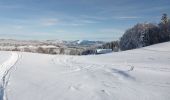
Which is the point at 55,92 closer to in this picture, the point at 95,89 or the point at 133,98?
the point at 95,89

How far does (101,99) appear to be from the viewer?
7.81 meters

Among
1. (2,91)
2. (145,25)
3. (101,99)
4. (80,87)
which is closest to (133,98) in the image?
(101,99)

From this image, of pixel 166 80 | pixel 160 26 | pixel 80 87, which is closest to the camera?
pixel 80 87

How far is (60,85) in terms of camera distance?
405 inches

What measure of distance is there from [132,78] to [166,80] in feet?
5.22

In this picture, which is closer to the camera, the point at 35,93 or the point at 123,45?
the point at 35,93

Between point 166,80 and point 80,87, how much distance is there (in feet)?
13.5

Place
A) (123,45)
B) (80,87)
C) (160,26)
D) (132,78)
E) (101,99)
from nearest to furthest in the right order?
(101,99) < (80,87) < (132,78) < (160,26) < (123,45)

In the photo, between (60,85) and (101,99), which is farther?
(60,85)

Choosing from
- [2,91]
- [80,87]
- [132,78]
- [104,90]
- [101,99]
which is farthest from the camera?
[132,78]

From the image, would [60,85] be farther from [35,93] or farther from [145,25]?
[145,25]

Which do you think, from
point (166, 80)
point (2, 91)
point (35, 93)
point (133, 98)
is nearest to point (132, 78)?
point (166, 80)

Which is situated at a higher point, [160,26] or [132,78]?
[160,26]

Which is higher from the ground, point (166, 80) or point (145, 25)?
point (145, 25)
